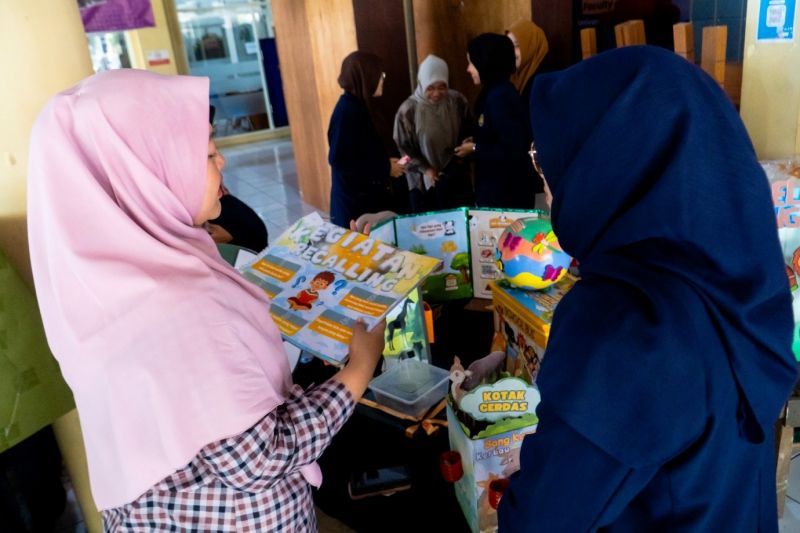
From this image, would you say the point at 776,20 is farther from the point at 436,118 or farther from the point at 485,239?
the point at 436,118

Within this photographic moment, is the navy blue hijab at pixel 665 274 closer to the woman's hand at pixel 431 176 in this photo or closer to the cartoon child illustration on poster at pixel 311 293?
the cartoon child illustration on poster at pixel 311 293

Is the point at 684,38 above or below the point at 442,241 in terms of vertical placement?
above

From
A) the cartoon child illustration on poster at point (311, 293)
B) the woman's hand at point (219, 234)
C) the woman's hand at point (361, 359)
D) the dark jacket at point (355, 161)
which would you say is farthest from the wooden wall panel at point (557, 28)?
the woman's hand at point (361, 359)

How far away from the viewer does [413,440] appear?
1.42m

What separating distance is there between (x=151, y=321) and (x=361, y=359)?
0.40 m

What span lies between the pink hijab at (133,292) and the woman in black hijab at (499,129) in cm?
250

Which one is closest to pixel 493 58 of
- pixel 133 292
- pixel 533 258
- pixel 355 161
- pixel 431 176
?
pixel 355 161

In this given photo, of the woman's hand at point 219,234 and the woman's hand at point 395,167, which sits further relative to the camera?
the woman's hand at point 395,167

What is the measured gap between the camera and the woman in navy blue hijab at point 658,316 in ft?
2.39

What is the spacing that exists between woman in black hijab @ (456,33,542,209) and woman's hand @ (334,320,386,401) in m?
2.27

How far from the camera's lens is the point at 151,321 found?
36.8 inches

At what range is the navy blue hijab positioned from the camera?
727mm

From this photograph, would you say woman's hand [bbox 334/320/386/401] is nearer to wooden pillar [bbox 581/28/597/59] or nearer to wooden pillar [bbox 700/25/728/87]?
wooden pillar [bbox 700/25/728/87]

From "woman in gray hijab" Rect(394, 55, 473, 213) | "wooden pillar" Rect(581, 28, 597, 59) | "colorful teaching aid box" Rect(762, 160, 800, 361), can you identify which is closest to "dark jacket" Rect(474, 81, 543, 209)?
"wooden pillar" Rect(581, 28, 597, 59)
